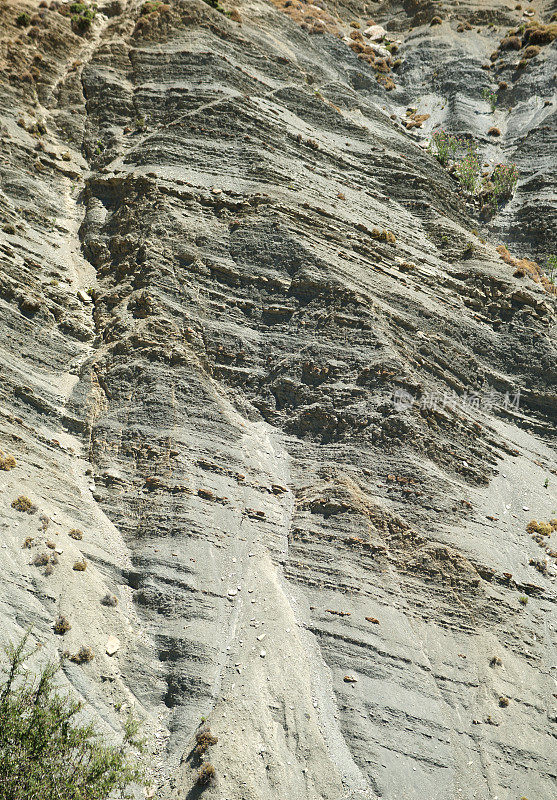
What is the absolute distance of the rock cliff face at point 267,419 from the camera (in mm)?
17125

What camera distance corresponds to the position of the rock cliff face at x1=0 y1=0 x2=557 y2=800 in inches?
674

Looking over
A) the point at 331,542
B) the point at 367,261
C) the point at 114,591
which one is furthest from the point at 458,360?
the point at 114,591

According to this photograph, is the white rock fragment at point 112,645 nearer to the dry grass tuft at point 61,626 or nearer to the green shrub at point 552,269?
the dry grass tuft at point 61,626

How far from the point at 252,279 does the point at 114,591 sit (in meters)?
16.0

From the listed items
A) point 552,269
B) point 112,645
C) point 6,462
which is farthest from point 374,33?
point 112,645

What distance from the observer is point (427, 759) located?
55.1 ft

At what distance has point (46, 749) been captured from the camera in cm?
1281

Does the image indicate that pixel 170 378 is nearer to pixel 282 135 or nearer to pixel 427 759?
pixel 427 759

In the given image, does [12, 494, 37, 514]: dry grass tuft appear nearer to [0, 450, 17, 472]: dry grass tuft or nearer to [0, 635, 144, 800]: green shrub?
[0, 450, 17, 472]: dry grass tuft

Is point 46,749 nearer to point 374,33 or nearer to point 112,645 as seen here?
point 112,645

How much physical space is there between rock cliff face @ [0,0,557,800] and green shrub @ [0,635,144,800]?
56.0 inches

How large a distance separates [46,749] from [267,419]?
1519cm

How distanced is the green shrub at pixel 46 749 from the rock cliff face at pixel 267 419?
4.67 ft

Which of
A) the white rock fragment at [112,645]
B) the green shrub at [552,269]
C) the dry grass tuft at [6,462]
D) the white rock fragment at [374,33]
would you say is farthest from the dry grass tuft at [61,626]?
the white rock fragment at [374,33]
